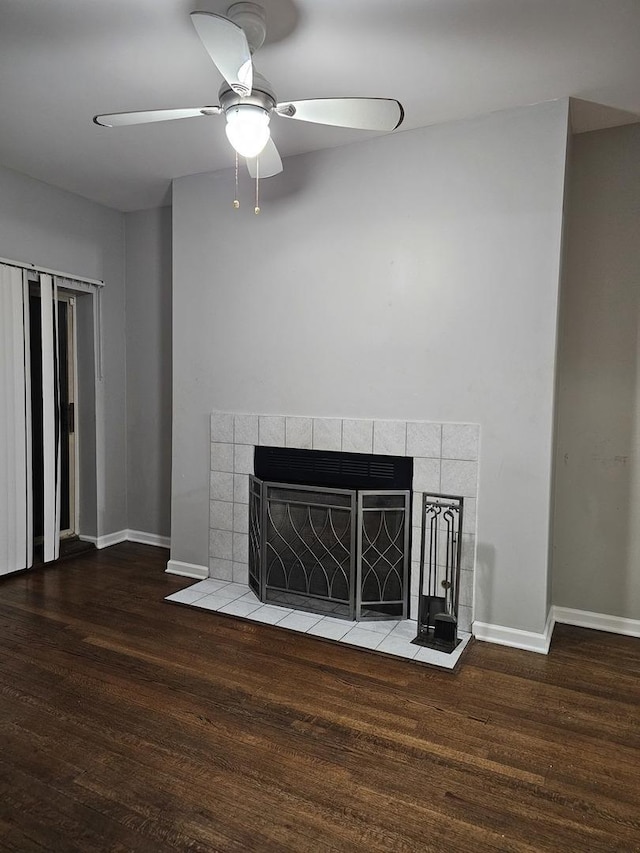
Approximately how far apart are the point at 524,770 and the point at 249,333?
106 inches

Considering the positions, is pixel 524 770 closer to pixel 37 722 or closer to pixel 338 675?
pixel 338 675

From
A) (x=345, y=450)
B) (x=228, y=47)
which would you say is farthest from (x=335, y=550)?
(x=228, y=47)

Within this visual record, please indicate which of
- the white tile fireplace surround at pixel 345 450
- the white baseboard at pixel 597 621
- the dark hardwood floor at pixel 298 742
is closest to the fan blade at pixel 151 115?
the white tile fireplace surround at pixel 345 450

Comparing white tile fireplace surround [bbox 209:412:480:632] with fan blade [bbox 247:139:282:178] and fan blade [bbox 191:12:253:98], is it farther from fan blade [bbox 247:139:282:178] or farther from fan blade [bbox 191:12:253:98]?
fan blade [bbox 191:12:253:98]

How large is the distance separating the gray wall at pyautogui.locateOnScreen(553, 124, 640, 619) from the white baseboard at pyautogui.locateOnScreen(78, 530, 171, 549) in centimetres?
303

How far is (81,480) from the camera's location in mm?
4484

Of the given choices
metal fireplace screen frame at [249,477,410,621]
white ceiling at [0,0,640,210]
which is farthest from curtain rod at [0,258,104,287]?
metal fireplace screen frame at [249,477,410,621]

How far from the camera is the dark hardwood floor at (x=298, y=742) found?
1.64m

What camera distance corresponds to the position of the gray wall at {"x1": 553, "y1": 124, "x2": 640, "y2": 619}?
2.92 m

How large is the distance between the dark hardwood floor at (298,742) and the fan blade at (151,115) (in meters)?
2.36

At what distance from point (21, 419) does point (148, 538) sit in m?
1.43

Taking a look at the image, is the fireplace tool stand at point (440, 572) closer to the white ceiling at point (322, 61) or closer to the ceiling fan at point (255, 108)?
the ceiling fan at point (255, 108)

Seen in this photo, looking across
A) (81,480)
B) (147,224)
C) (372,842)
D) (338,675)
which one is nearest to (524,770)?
(372,842)

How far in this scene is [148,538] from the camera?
15.0 feet
